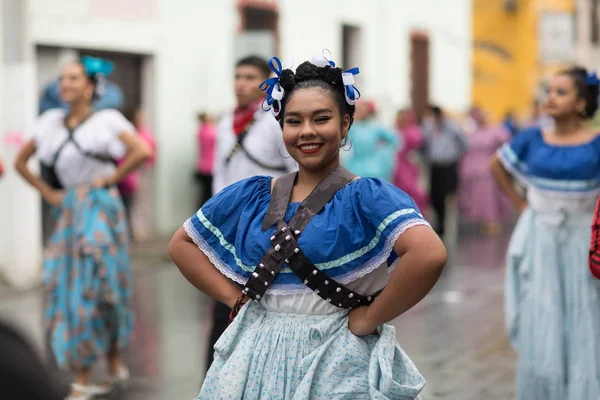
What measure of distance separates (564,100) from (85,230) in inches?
116

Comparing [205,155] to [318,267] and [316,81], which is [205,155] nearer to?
[316,81]

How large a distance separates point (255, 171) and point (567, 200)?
1.72 m

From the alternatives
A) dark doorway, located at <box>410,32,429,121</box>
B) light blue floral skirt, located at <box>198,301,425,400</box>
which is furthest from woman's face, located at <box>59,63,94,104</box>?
dark doorway, located at <box>410,32,429,121</box>

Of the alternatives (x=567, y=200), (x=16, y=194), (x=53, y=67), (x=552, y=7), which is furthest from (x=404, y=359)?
(x=552, y=7)

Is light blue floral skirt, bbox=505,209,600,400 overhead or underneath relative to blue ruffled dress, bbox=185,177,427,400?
underneath

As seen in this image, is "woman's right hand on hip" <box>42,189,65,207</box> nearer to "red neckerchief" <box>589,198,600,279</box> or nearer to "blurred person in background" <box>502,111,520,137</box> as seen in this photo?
"red neckerchief" <box>589,198,600,279</box>

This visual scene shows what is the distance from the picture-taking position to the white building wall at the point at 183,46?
12.2 meters

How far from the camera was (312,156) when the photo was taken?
11.3 ft

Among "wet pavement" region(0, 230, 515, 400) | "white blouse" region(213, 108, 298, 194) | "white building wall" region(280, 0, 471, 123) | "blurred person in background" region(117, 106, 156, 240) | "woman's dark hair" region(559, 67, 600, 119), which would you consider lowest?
"wet pavement" region(0, 230, 515, 400)

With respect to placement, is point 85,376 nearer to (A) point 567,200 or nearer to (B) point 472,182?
(A) point 567,200

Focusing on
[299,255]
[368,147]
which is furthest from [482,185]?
[299,255]

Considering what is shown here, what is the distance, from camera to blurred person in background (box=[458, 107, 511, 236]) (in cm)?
1738

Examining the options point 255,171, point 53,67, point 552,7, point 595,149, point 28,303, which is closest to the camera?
point 595,149

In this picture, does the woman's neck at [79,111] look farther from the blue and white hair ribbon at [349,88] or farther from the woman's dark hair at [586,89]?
the blue and white hair ribbon at [349,88]
